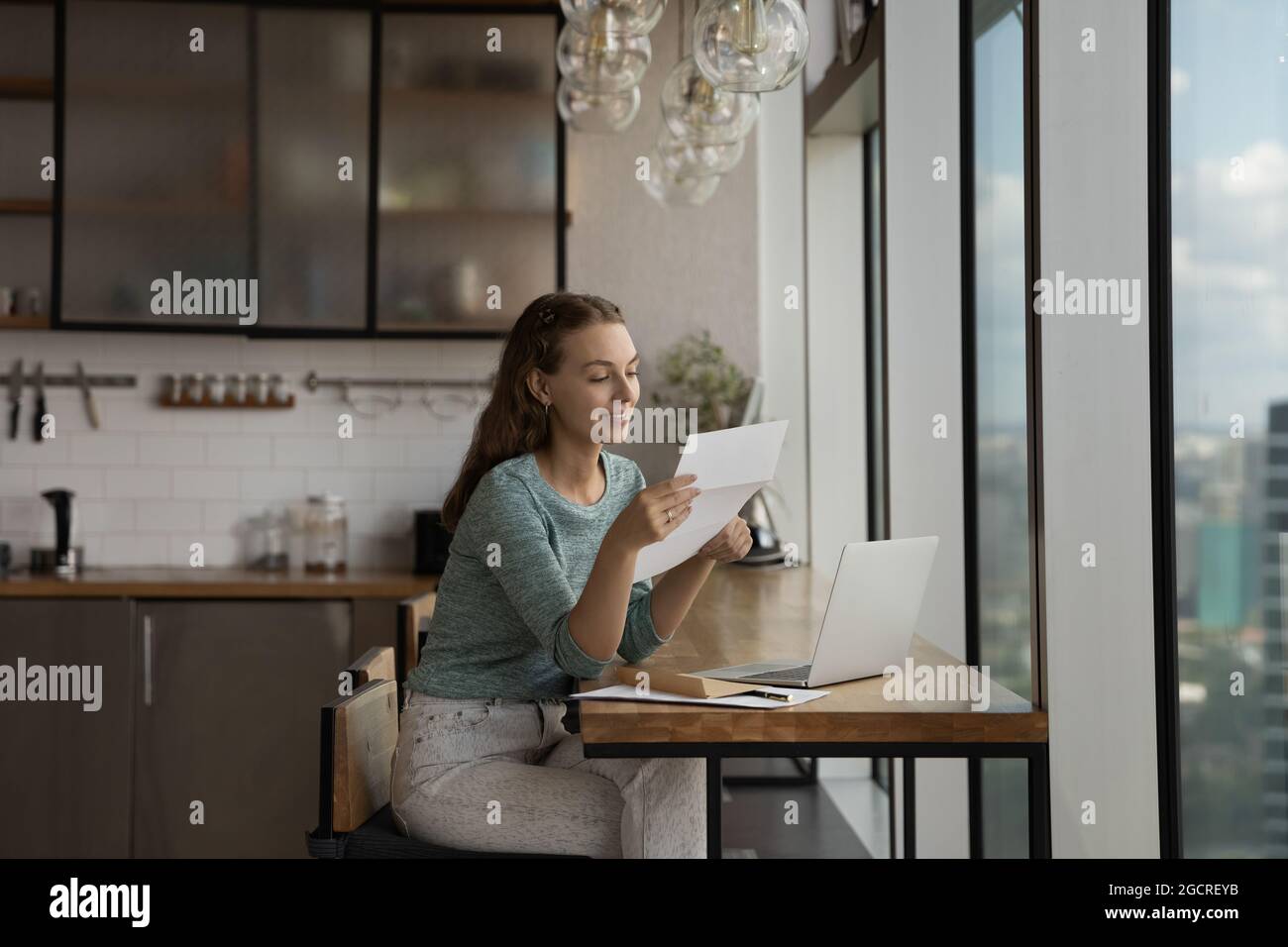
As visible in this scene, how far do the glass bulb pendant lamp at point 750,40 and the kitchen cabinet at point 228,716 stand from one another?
231 cm

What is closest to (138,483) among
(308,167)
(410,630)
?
(308,167)

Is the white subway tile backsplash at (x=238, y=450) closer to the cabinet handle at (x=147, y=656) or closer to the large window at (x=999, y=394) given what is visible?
the cabinet handle at (x=147, y=656)

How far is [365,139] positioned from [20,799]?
95.1 inches

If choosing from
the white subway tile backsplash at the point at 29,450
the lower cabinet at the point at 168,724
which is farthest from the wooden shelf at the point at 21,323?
the lower cabinet at the point at 168,724

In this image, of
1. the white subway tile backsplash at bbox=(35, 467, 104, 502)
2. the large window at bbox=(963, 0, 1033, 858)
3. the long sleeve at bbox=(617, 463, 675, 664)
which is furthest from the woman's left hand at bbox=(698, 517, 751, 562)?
the white subway tile backsplash at bbox=(35, 467, 104, 502)

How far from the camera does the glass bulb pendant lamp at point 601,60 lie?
2.52m

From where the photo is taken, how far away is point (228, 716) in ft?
12.4

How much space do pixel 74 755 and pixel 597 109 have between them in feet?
8.47

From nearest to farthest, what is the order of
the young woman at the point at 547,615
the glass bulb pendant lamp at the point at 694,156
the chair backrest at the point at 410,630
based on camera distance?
the young woman at the point at 547,615, the chair backrest at the point at 410,630, the glass bulb pendant lamp at the point at 694,156

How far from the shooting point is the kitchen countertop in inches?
147

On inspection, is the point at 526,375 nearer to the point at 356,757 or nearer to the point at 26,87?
the point at 356,757

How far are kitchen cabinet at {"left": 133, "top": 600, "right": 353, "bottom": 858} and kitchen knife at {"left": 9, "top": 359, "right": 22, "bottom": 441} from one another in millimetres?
992

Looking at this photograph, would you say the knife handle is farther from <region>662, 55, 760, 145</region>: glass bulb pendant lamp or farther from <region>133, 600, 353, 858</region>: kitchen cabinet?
<region>662, 55, 760, 145</region>: glass bulb pendant lamp
